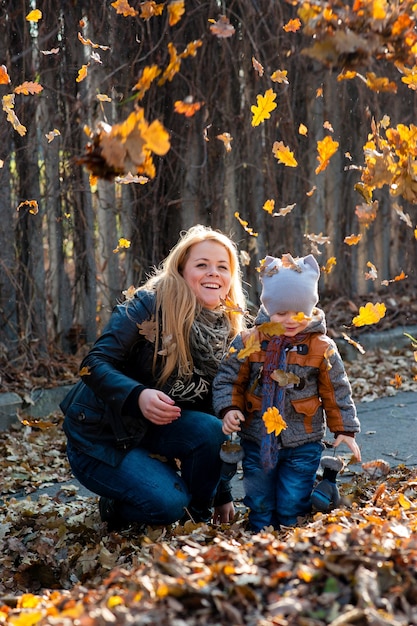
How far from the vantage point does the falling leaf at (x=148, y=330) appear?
3.67m

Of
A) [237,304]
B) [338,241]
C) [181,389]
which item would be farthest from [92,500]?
[338,241]

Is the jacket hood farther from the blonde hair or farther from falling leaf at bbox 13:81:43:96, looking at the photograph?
falling leaf at bbox 13:81:43:96

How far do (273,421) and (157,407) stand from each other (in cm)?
47

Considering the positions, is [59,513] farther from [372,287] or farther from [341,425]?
[372,287]

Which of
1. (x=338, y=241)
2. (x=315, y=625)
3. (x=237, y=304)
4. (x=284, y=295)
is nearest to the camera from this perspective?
(x=315, y=625)

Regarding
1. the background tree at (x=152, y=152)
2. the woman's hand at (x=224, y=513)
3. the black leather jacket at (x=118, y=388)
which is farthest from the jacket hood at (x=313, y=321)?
the background tree at (x=152, y=152)

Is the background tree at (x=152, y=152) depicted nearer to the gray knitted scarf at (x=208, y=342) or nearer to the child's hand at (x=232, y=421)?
the gray knitted scarf at (x=208, y=342)

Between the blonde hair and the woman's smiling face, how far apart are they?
0.09ft

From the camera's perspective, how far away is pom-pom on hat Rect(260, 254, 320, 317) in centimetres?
355

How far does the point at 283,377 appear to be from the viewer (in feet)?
11.7

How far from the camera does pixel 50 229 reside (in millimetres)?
6281

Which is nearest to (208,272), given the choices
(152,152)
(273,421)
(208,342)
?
(208,342)

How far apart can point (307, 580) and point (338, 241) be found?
246 inches

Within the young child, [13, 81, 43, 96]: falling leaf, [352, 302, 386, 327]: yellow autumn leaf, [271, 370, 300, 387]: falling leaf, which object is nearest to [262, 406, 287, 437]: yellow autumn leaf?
the young child
